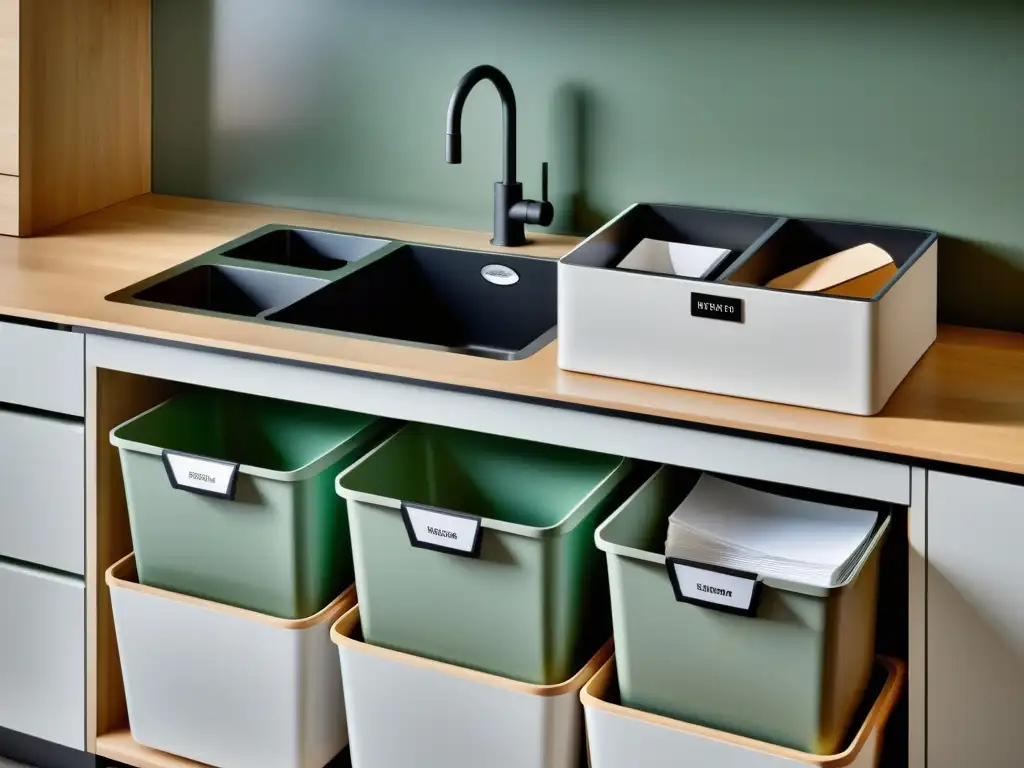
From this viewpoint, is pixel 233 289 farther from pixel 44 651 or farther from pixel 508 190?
pixel 44 651

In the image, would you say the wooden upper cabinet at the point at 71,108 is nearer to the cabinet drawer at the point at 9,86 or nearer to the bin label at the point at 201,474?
the cabinet drawer at the point at 9,86

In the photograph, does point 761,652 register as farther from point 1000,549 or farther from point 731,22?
point 731,22

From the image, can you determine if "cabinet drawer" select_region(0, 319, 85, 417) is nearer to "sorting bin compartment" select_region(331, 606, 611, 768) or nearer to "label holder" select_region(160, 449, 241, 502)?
"label holder" select_region(160, 449, 241, 502)

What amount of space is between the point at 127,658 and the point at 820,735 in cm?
109

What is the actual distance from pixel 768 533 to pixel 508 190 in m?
0.82

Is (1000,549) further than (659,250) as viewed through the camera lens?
No

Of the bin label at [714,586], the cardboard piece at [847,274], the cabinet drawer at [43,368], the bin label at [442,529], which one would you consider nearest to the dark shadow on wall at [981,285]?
the cardboard piece at [847,274]

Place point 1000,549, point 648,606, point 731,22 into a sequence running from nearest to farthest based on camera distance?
point 1000,549 → point 648,606 → point 731,22

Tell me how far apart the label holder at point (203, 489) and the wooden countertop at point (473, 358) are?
0.17 metres

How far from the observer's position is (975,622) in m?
1.83

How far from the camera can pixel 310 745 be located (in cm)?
225

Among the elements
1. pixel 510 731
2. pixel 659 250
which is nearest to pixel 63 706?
pixel 510 731

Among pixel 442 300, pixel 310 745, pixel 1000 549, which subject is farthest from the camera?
pixel 442 300

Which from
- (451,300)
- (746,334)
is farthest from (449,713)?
(451,300)
